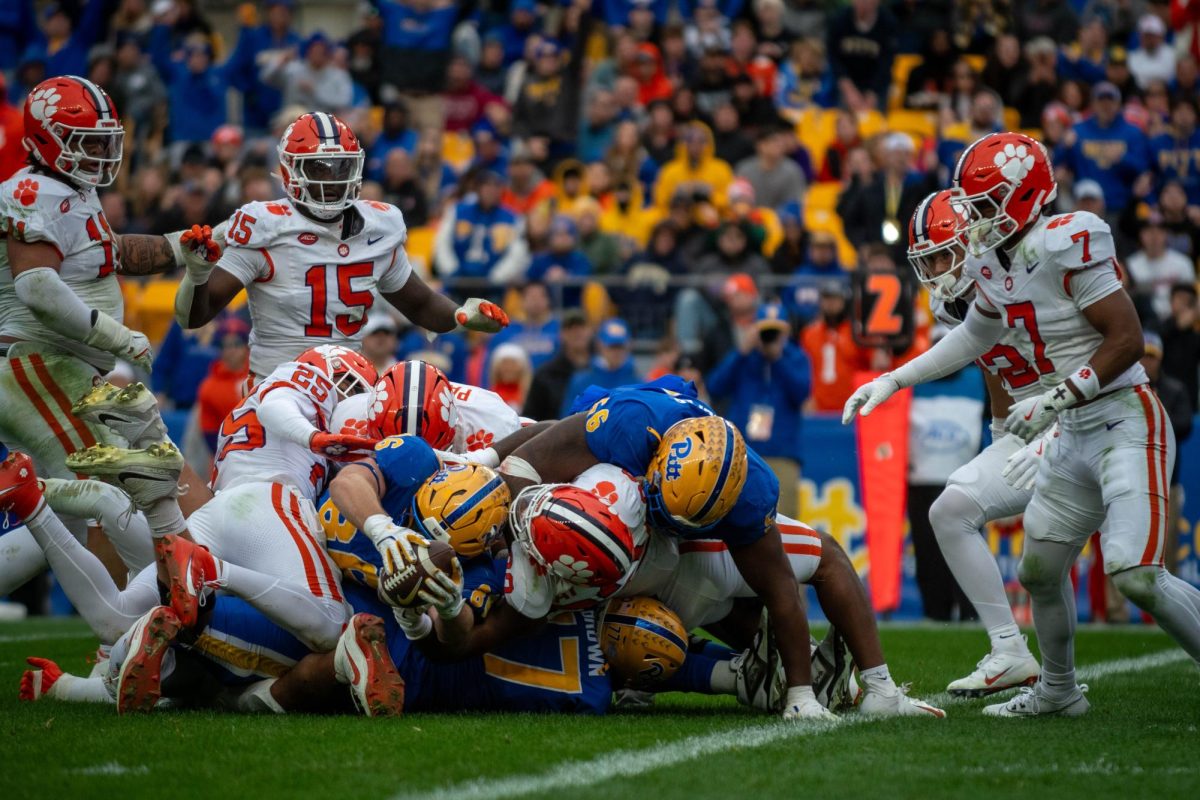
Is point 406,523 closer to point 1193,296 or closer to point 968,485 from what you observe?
point 968,485

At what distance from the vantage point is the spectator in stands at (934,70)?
13.6 metres

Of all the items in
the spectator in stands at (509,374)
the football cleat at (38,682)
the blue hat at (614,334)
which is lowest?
the football cleat at (38,682)

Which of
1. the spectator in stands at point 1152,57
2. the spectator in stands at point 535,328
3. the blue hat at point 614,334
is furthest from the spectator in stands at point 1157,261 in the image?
the spectator in stands at point 535,328

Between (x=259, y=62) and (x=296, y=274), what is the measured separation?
916 centimetres

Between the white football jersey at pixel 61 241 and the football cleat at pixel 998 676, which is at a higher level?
the white football jersey at pixel 61 241

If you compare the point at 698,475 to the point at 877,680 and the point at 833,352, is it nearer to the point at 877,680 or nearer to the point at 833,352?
the point at 877,680

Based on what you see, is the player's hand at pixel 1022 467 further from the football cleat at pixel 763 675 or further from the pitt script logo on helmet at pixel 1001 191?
the football cleat at pixel 763 675

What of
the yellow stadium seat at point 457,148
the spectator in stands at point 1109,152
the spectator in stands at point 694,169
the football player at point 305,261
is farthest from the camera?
the yellow stadium seat at point 457,148

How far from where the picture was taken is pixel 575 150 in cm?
1418

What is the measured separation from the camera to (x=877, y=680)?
17.2ft

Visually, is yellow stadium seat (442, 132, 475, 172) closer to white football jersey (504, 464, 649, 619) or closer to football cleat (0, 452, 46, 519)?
football cleat (0, 452, 46, 519)

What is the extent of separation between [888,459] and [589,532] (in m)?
5.31

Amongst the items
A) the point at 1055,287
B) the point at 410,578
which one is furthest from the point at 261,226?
the point at 1055,287

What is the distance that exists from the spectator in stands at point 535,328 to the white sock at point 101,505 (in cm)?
544
